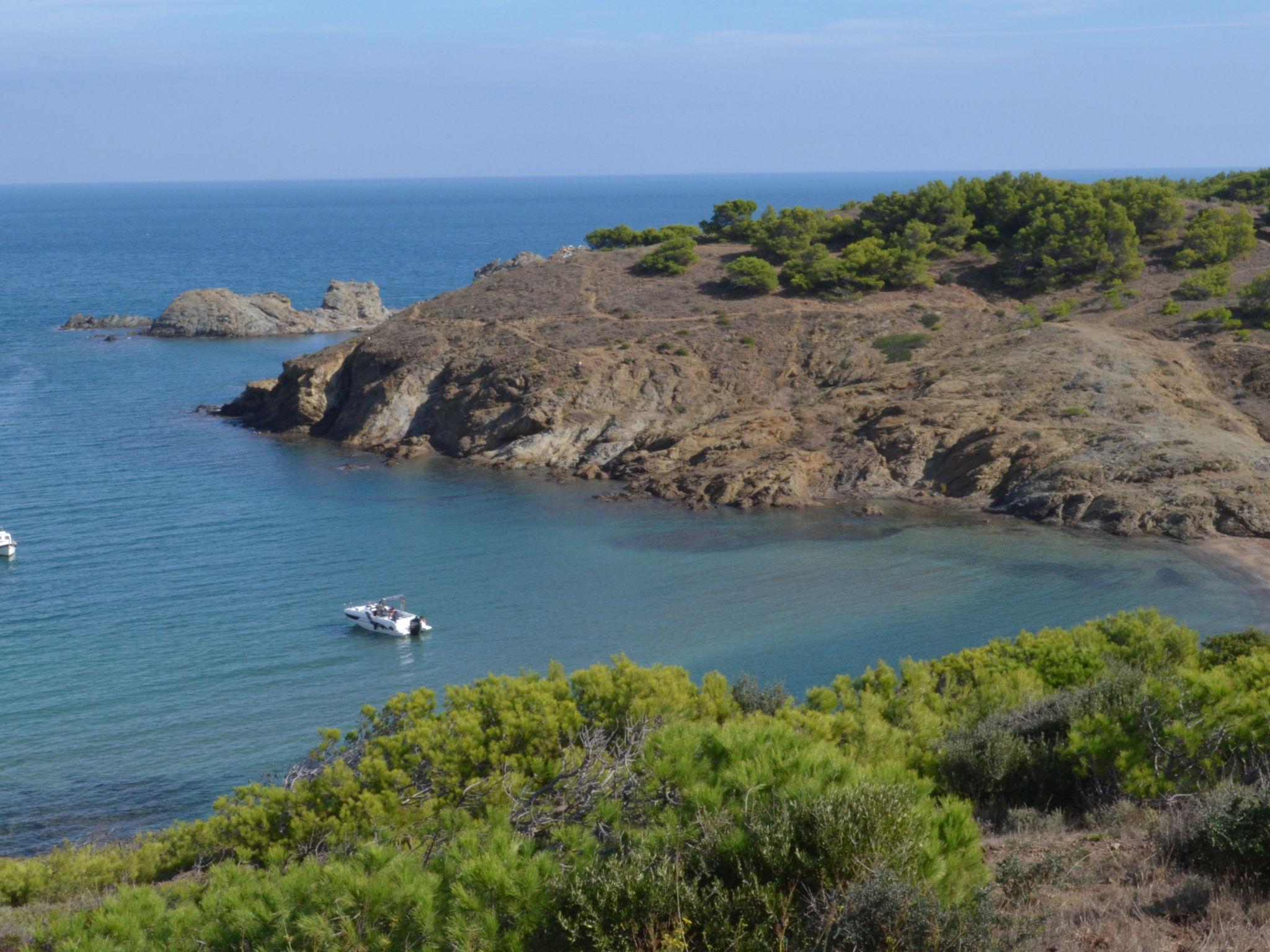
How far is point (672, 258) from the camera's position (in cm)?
7181

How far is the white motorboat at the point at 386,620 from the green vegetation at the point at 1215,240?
51084mm

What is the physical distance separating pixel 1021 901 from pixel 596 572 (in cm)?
2903

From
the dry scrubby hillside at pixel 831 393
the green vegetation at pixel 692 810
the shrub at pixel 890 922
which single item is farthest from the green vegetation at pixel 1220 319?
the shrub at pixel 890 922

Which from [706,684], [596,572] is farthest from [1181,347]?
[706,684]

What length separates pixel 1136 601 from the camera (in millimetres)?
35938

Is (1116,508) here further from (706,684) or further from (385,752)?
(385,752)

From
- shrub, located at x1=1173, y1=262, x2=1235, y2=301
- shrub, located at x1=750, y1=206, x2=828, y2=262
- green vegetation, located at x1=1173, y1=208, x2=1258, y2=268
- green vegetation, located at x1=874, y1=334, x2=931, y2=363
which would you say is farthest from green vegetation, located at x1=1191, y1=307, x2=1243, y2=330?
shrub, located at x1=750, y1=206, x2=828, y2=262

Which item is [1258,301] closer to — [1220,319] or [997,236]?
[1220,319]

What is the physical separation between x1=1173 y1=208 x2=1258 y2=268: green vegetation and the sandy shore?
97.6 feet

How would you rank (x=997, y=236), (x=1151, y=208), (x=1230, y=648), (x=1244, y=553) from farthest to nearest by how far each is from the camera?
(x=997, y=236) → (x=1151, y=208) → (x=1244, y=553) → (x=1230, y=648)

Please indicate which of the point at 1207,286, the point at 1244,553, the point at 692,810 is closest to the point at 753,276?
the point at 1207,286

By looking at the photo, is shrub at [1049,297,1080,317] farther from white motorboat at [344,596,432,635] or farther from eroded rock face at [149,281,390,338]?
eroded rock face at [149,281,390,338]

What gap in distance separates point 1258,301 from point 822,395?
22.5 m

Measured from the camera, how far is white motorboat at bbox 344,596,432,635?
34156 millimetres
